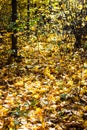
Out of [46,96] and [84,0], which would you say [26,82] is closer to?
[46,96]

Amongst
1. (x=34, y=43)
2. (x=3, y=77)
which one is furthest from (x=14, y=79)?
(x=34, y=43)

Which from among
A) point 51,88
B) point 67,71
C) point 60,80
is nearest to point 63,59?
point 67,71

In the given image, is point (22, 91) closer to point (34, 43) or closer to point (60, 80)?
point (60, 80)

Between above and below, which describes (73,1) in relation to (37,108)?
above

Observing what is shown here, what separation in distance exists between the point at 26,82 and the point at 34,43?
6197mm

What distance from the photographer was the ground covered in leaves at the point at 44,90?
20.8 ft

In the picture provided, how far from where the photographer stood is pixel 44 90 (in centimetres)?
822

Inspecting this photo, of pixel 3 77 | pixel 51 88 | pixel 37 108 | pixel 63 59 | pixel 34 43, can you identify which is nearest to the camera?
pixel 37 108

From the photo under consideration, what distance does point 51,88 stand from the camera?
333 inches

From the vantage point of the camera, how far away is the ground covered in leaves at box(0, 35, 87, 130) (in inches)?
250

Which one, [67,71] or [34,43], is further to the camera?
[34,43]

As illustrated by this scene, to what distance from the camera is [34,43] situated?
1512cm

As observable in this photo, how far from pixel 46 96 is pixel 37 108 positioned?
3.19ft

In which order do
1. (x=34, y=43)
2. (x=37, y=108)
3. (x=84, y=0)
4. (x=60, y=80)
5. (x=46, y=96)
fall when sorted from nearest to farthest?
(x=37, y=108), (x=46, y=96), (x=60, y=80), (x=84, y=0), (x=34, y=43)
